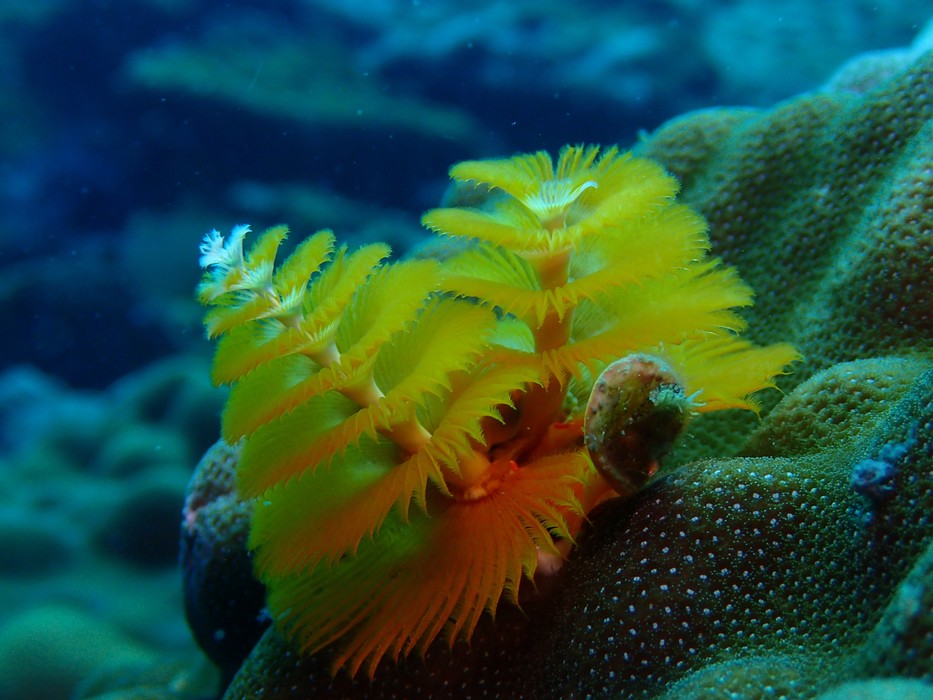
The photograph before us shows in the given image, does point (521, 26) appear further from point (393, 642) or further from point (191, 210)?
point (393, 642)

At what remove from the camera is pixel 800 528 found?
61.6 inches

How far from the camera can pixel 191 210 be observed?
286 inches

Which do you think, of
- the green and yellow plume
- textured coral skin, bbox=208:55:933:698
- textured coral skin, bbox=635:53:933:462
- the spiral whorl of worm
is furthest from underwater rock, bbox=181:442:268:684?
textured coral skin, bbox=635:53:933:462

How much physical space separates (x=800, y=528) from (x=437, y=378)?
2.92ft

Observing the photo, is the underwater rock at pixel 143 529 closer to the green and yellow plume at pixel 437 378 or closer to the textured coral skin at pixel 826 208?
the green and yellow plume at pixel 437 378

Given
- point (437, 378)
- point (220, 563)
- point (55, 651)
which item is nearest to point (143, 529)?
point (55, 651)

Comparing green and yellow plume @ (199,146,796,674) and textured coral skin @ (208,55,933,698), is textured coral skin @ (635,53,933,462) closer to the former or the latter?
textured coral skin @ (208,55,933,698)

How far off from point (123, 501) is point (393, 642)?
3981mm

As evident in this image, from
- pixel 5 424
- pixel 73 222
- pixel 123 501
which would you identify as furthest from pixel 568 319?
pixel 73 222

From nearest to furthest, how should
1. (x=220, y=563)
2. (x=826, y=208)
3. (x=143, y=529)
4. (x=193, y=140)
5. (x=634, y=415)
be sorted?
1. (x=634, y=415)
2. (x=826, y=208)
3. (x=220, y=563)
4. (x=143, y=529)
5. (x=193, y=140)

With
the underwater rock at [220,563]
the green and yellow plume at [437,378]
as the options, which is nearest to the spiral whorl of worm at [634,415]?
the green and yellow plume at [437,378]

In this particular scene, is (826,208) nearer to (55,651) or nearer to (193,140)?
(55,651)

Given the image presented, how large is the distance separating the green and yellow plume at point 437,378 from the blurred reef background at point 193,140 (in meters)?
3.65

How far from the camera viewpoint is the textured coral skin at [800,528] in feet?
4.51
